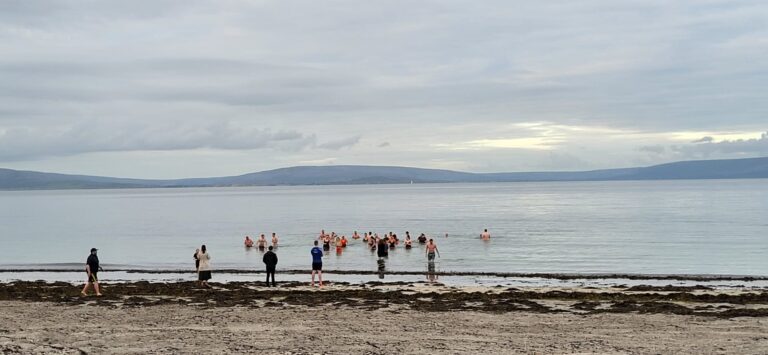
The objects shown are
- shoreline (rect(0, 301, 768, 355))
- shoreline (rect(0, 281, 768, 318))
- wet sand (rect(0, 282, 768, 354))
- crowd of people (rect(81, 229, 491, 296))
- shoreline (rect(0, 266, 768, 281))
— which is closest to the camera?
shoreline (rect(0, 301, 768, 355))

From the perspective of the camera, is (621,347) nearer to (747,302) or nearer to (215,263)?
(747,302)

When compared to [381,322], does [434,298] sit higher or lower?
lower

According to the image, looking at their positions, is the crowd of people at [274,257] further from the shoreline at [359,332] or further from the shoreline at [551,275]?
the shoreline at [359,332]

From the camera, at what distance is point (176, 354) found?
13.6 meters

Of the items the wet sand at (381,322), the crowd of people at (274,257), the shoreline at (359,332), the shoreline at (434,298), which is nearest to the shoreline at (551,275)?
the crowd of people at (274,257)

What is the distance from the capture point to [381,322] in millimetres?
17250

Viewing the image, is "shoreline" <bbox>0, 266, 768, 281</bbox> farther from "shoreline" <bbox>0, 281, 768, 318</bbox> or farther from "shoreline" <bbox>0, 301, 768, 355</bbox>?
"shoreline" <bbox>0, 301, 768, 355</bbox>

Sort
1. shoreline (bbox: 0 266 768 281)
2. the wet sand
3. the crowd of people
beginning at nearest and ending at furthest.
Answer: the wet sand < the crowd of people < shoreline (bbox: 0 266 768 281)

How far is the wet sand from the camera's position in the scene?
14.3 metres

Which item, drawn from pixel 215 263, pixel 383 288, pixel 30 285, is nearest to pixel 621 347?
pixel 383 288

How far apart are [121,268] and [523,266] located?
2086 centimetres

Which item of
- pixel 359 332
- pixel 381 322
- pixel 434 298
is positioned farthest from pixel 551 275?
pixel 359 332

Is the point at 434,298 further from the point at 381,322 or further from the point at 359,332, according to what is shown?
the point at 359,332

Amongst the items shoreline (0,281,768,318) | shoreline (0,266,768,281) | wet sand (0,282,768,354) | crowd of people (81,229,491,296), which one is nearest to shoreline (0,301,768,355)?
wet sand (0,282,768,354)
